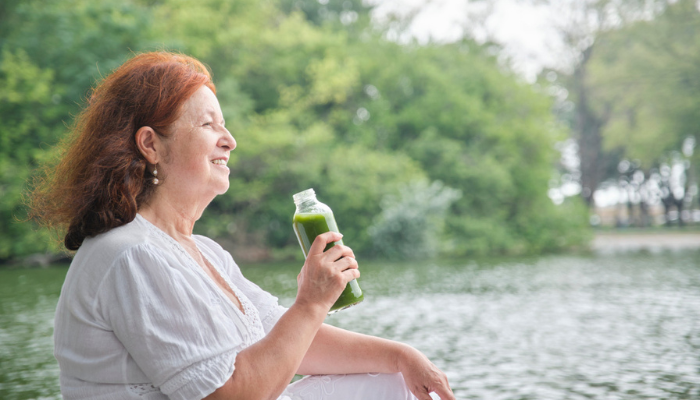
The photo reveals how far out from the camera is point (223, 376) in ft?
3.91

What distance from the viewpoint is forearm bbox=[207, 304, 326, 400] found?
1222 mm

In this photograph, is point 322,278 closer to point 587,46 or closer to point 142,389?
point 142,389

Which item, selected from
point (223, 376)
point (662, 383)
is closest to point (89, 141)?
point (223, 376)

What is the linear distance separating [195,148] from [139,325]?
41 centimetres

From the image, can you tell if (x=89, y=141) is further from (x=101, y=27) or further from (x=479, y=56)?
(x=479, y=56)

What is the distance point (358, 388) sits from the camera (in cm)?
171

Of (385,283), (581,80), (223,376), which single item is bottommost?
(385,283)

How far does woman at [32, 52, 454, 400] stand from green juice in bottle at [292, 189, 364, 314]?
0.21 meters

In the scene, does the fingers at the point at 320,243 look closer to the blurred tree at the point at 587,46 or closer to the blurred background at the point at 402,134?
the blurred background at the point at 402,134

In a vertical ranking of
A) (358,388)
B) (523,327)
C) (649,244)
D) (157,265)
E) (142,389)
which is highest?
(157,265)

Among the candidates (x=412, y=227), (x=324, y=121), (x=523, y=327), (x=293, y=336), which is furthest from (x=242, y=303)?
(x=324, y=121)

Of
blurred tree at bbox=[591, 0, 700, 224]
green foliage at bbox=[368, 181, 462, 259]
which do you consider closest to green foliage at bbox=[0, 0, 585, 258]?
→ green foliage at bbox=[368, 181, 462, 259]

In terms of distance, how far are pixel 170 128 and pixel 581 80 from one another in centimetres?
3029

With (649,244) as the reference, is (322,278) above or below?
above
